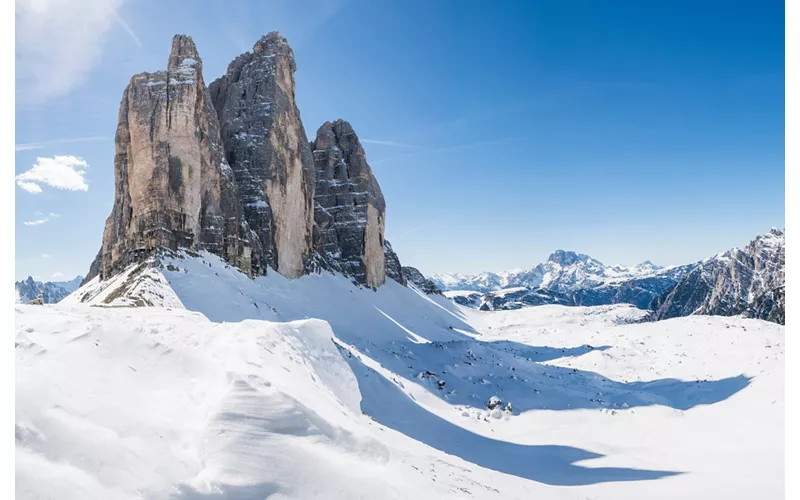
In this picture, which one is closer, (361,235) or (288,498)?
(288,498)

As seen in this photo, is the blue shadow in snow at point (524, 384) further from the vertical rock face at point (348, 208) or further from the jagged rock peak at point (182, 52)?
the vertical rock face at point (348, 208)

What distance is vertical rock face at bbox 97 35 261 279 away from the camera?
25578 mm

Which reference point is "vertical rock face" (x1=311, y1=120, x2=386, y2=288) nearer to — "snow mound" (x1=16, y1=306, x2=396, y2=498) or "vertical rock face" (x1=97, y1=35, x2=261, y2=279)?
"vertical rock face" (x1=97, y1=35, x2=261, y2=279)

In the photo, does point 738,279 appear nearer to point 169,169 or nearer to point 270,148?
point 270,148

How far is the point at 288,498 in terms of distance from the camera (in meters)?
4.98

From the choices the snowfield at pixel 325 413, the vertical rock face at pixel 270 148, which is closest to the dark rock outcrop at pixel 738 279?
the snowfield at pixel 325 413

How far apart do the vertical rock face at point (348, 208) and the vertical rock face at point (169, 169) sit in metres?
23.7

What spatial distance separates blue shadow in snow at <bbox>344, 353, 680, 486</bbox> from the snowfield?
100 mm

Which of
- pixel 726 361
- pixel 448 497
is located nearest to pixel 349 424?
pixel 448 497

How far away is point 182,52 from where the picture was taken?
95.3 ft

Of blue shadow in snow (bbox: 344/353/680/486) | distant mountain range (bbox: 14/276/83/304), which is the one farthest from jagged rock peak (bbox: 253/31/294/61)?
distant mountain range (bbox: 14/276/83/304)

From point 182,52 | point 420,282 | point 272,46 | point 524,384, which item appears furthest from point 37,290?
point 524,384

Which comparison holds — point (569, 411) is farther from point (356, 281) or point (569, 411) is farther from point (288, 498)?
point (356, 281)
